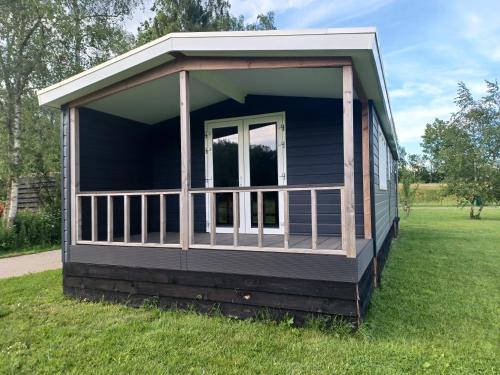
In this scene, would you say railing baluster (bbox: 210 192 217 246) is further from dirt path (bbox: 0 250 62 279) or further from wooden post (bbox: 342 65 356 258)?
dirt path (bbox: 0 250 62 279)

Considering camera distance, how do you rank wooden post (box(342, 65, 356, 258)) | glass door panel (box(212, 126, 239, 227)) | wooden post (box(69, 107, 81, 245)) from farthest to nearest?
1. glass door panel (box(212, 126, 239, 227))
2. wooden post (box(69, 107, 81, 245))
3. wooden post (box(342, 65, 356, 258))

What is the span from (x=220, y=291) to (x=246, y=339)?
667mm

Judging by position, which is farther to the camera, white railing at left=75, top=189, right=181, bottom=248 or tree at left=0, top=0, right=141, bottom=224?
tree at left=0, top=0, right=141, bottom=224

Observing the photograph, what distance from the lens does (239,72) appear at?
14.1 feet

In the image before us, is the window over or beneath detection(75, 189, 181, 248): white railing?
over

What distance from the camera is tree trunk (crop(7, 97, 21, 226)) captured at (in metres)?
8.52

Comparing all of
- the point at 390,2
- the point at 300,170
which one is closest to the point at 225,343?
the point at 300,170

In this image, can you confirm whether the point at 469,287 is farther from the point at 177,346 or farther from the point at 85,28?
the point at 85,28

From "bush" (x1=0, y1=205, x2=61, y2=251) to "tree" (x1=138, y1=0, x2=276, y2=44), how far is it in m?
7.21

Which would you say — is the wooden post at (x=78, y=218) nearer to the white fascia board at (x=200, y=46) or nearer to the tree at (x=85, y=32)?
the white fascia board at (x=200, y=46)

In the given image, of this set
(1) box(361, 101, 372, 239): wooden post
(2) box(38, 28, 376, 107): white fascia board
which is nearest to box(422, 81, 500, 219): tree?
(1) box(361, 101, 372, 239): wooden post

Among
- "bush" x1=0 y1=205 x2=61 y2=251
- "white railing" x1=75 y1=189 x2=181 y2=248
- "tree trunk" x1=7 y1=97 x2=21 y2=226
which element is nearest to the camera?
"white railing" x1=75 y1=189 x2=181 y2=248

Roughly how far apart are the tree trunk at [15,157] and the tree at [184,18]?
5.64 m

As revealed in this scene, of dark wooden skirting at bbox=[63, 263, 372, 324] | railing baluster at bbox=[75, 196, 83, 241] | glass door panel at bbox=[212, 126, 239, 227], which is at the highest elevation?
glass door panel at bbox=[212, 126, 239, 227]
